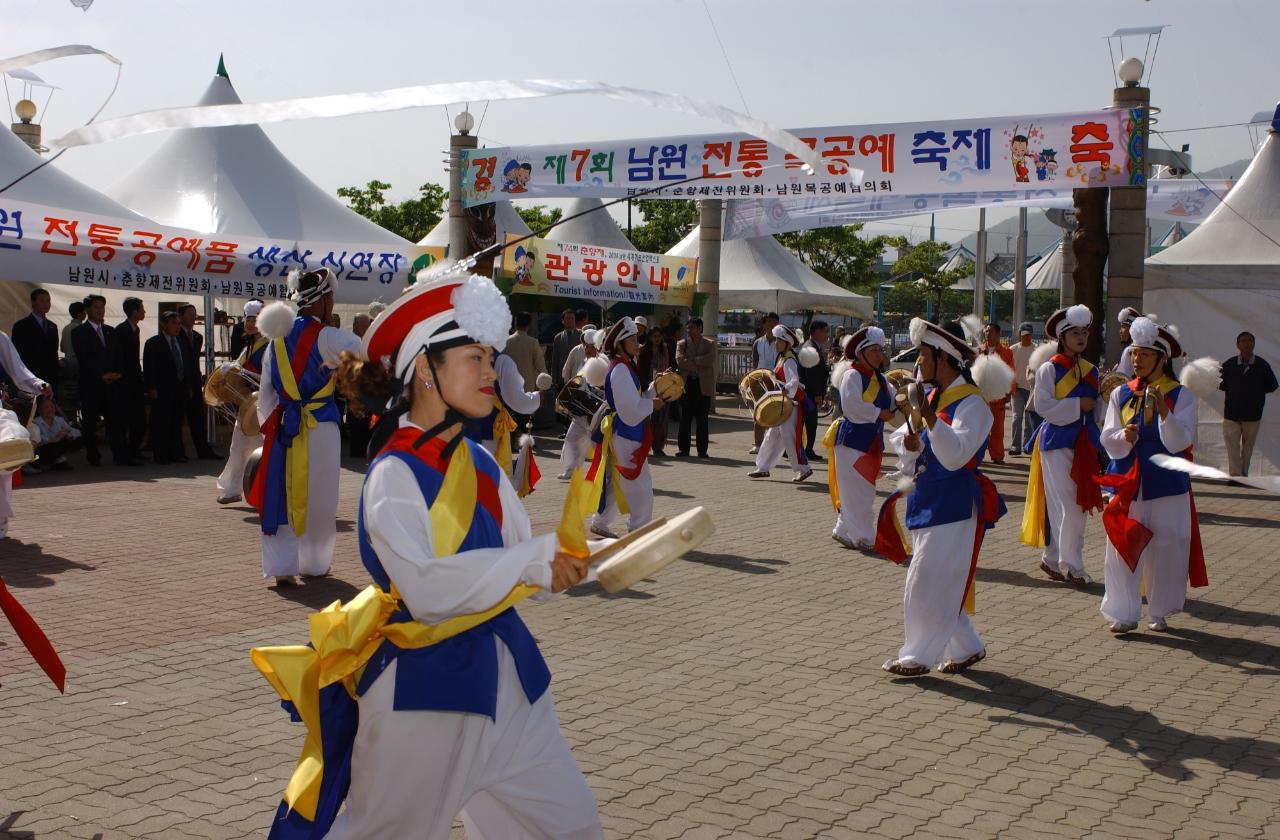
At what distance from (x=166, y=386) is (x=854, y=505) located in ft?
28.3

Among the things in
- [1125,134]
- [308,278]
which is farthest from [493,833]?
[1125,134]

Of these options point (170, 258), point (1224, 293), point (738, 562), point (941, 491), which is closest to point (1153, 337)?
point (941, 491)

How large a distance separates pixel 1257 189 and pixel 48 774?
15693 millimetres

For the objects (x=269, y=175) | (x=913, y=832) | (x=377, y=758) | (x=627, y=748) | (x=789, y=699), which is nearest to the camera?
(x=377, y=758)

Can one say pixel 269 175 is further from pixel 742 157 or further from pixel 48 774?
pixel 48 774

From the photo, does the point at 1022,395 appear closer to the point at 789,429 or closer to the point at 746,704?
the point at 789,429

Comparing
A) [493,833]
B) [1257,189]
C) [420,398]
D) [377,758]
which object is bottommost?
[493,833]

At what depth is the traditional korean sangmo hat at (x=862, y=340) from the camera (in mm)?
9913

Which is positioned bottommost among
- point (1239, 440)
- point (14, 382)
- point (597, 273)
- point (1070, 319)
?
point (1239, 440)

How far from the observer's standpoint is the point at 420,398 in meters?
3.22

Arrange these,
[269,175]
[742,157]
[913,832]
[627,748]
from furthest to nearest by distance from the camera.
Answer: [269,175]
[742,157]
[627,748]
[913,832]

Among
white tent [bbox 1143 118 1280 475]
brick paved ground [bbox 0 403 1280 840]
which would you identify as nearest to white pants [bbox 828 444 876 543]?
brick paved ground [bbox 0 403 1280 840]

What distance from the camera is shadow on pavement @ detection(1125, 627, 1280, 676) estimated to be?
7066 millimetres

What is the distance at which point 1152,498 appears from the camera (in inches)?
302
